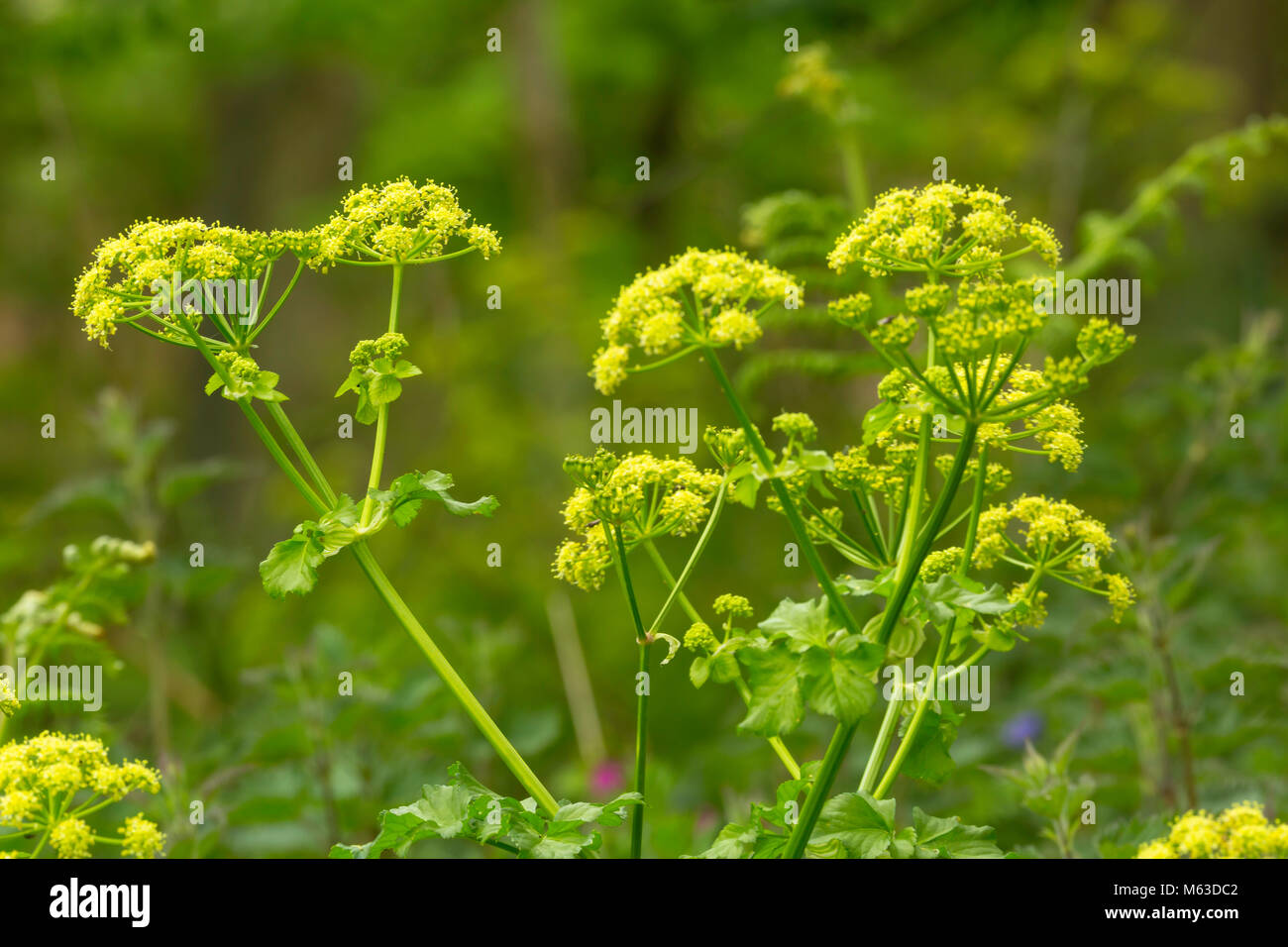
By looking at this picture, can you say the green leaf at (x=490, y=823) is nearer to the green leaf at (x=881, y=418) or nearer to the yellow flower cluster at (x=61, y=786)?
the yellow flower cluster at (x=61, y=786)

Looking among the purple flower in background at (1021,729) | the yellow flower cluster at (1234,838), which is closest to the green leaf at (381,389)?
the yellow flower cluster at (1234,838)

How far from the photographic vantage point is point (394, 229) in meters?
1.86

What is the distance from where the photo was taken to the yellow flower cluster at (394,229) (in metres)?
1.85

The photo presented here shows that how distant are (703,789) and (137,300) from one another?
10.2 ft

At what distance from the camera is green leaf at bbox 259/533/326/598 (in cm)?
167

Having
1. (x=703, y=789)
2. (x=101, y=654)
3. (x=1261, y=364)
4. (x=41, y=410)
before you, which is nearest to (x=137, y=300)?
(x=101, y=654)

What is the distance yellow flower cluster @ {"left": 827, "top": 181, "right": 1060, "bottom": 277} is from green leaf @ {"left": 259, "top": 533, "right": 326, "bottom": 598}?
847 mm

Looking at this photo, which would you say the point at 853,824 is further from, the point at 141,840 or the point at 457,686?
the point at 141,840

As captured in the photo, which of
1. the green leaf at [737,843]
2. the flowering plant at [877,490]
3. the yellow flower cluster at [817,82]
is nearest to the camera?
the flowering plant at [877,490]

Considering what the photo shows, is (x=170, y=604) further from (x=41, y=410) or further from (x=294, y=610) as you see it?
(x=41, y=410)

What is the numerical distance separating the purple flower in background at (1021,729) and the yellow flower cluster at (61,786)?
3323 mm

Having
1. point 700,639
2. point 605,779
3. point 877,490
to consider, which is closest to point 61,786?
point 700,639

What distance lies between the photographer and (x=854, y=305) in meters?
1.68

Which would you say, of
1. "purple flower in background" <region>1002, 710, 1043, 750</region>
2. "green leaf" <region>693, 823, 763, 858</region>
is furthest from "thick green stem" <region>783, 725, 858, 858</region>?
"purple flower in background" <region>1002, 710, 1043, 750</region>
